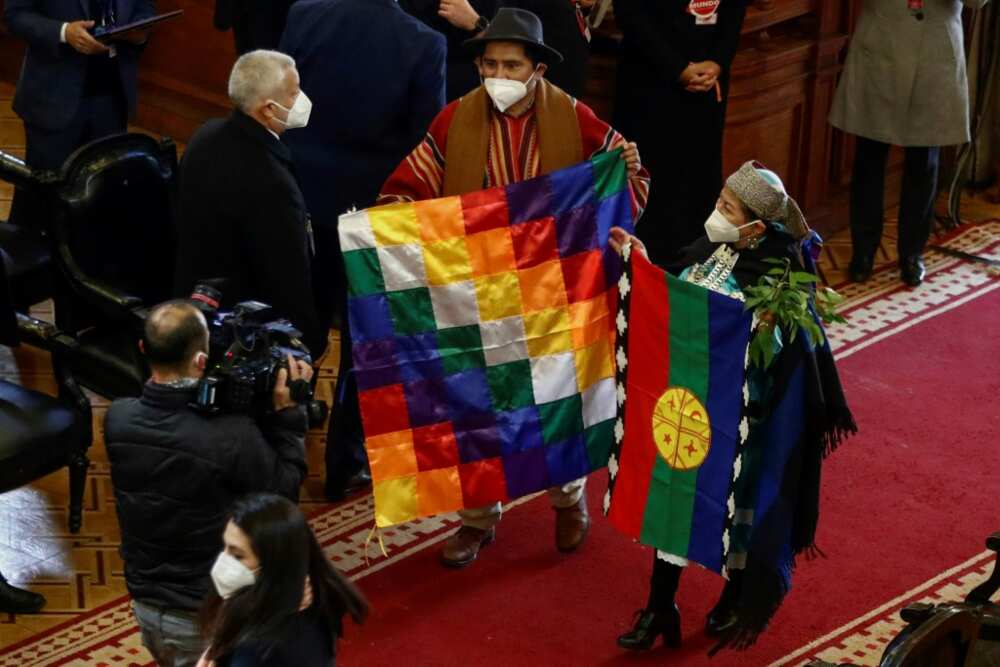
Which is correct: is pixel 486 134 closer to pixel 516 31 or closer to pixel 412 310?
pixel 516 31

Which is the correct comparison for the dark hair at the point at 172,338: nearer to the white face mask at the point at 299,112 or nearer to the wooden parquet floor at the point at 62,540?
the white face mask at the point at 299,112

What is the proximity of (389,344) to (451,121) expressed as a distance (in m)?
0.72

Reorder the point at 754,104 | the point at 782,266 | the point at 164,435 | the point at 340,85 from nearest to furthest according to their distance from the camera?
the point at 164,435
the point at 782,266
the point at 340,85
the point at 754,104

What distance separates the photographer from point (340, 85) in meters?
5.66

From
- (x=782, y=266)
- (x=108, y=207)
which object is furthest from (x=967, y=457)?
(x=108, y=207)

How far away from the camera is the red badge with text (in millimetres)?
6727

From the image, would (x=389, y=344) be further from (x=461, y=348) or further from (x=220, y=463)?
(x=220, y=463)

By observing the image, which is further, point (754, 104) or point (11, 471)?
point (754, 104)

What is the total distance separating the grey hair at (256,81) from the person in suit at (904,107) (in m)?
3.14

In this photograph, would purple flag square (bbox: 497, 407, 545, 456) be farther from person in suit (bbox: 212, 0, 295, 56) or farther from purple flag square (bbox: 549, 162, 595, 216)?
person in suit (bbox: 212, 0, 295, 56)

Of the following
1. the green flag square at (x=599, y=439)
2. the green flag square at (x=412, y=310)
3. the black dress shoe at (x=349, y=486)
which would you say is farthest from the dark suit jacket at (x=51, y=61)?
the green flag square at (x=599, y=439)

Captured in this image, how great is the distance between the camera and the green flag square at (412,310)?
16.8 ft

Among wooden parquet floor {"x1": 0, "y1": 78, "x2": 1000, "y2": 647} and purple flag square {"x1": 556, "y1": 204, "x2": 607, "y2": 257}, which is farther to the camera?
wooden parquet floor {"x1": 0, "y1": 78, "x2": 1000, "y2": 647}

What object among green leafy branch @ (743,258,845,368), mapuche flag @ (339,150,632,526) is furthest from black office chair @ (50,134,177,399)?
green leafy branch @ (743,258,845,368)
